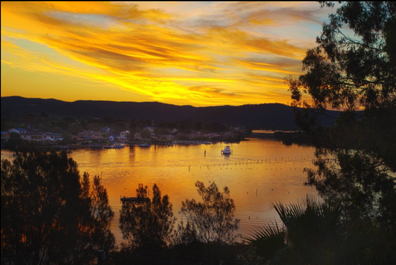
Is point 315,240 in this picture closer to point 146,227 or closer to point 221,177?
point 146,227

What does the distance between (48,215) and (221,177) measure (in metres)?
A: 16.5

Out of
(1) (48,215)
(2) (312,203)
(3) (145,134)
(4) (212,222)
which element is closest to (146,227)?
(4) (212,222)

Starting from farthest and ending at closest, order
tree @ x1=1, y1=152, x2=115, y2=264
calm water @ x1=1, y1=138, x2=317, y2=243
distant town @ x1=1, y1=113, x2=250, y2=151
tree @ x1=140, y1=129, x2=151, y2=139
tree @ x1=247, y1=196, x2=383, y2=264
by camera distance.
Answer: tree @ x1=140, y1=129, x2=151, y2=139 → distant town @ x1=1, y1=113, x2=250, y2=151 → calm water @ x1=1, y1=138, x2=317, y2=243 → tree @ x1=1, y1=152, x2=115, y2=264 → tree @ x1=247, y1=196, x2=383, y2=264

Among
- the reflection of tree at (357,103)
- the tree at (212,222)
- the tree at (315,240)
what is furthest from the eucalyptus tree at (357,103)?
the tree at (212,222)

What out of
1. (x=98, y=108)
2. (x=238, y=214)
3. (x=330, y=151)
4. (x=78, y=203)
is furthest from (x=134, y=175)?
(x=98, y=108)

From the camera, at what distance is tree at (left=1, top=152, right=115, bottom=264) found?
24.5ft

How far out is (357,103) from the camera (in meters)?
5.23

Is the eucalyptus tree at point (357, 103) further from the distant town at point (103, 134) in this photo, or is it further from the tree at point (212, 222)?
the distant town at point (103, 134)

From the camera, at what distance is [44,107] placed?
170 ft

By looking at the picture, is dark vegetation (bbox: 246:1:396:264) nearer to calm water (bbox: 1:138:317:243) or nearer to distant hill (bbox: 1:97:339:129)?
calm water (bbox: 1:138:317:243)

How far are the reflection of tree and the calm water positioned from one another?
24.9 feet

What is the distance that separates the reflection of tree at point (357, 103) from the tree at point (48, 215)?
5150 mm

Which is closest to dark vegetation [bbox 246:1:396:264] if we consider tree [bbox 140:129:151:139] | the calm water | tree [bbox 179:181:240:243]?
tree [bbox 179:181:240:243]

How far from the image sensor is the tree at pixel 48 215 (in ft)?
24.5
